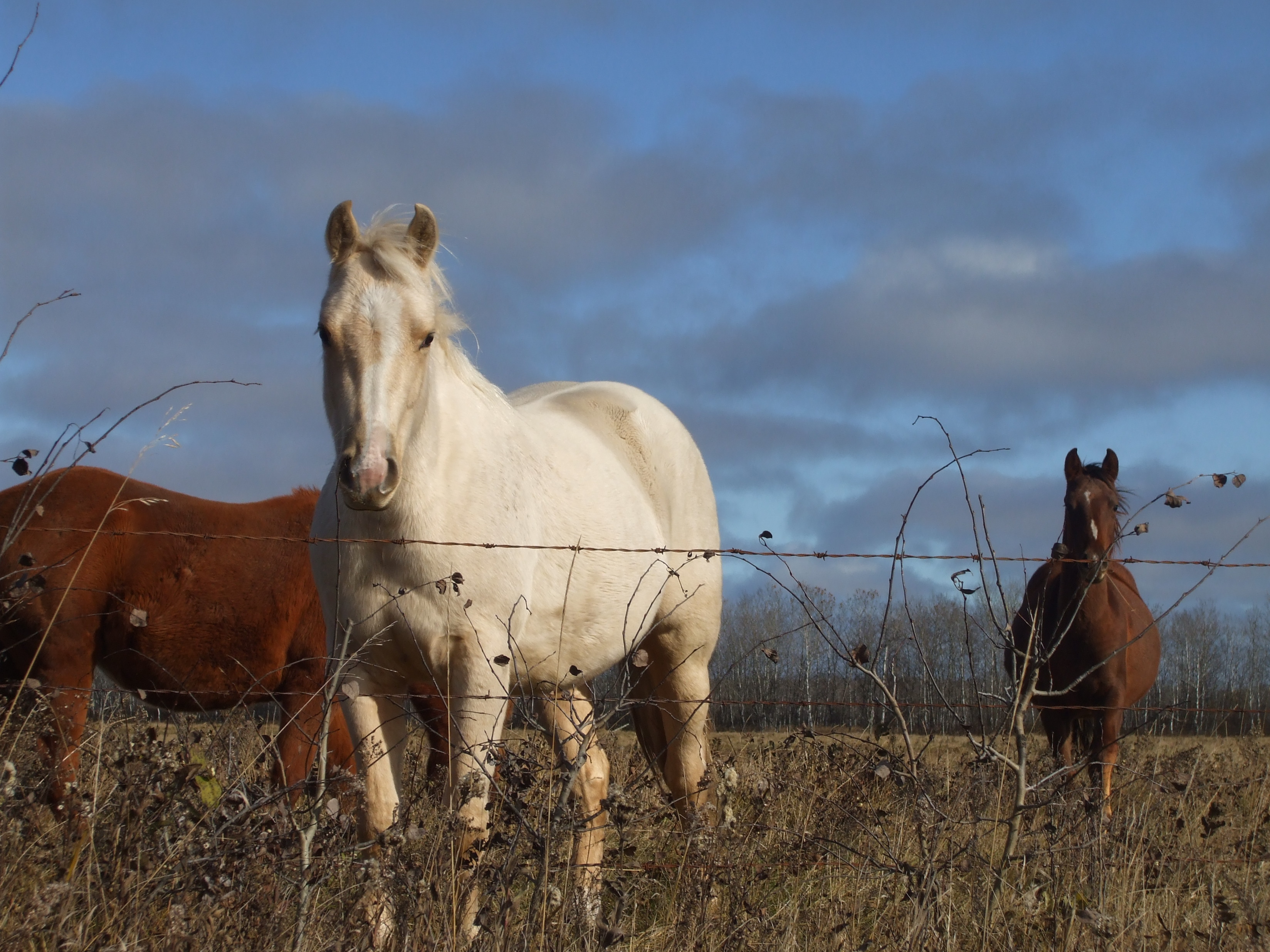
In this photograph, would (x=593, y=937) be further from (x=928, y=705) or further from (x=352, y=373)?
(x=352, y=373)

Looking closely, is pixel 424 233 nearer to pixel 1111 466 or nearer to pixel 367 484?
pixel 367 484

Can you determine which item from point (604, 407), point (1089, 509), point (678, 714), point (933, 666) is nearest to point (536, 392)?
point (604, 407)

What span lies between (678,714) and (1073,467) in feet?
10.8

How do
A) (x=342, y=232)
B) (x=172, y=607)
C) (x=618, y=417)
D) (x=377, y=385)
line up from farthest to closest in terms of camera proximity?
(x=172, y=607) → (x=618, y=417) → (x=342, y=232) → (x=377, y=385)

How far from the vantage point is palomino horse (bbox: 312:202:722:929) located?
3.17 meters

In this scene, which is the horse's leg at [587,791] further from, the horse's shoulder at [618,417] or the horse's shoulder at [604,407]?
the horse's shoulder at [604,407]

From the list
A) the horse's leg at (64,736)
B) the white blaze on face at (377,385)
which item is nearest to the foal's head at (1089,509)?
the white blaze on face at (377,385)

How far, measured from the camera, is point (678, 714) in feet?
16.0

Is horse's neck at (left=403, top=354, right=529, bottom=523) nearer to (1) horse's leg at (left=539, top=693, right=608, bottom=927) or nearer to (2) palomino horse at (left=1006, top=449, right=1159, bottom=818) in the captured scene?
(1) horse's leg at (left=539, top=693, right=608, bottom=927)

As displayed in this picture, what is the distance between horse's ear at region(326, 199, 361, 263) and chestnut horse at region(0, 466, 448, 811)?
232cm

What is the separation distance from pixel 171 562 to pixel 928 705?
4.36m

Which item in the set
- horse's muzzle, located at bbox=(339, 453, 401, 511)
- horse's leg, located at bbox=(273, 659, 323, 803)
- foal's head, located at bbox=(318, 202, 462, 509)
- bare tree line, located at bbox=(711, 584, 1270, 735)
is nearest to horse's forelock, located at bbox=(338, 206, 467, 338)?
foal's head, located at bbox=(318, 202, 462, 509)

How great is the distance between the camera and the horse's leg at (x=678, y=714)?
15.8 feet

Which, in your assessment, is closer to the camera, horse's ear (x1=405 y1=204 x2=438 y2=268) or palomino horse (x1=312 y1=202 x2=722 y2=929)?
palomino horse (x1=312 y1=202 x2=722 y2=929)
